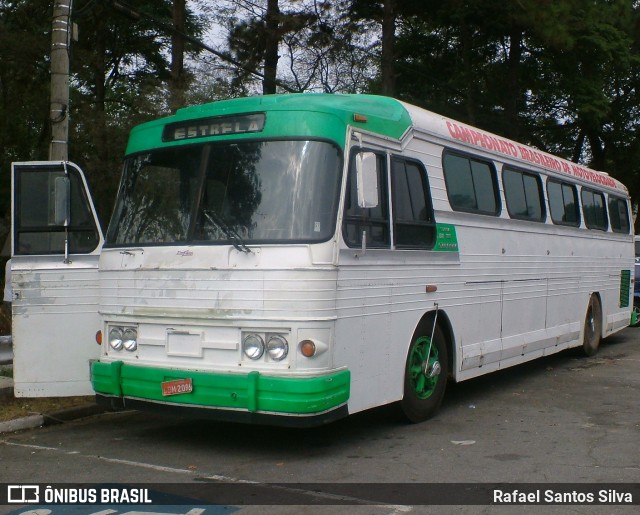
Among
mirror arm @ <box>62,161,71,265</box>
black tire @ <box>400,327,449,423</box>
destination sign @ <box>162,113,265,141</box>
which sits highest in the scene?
destination sign @ <box>162,113,265,141</box>

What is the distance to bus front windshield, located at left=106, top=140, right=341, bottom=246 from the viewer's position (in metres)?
7.05

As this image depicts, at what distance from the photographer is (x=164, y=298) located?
7.39m

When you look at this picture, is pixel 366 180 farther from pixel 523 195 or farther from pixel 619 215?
pixel 619 215

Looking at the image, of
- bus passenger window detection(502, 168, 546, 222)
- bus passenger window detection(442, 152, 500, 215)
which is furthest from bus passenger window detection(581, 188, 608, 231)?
bus passenger window detection(442, 152, 500, 215)

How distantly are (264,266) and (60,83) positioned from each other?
5208 mm

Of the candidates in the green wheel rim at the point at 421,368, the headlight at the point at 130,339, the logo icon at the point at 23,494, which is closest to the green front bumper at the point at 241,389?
the headlight at the point at 130,339

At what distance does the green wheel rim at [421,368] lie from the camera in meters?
8.51

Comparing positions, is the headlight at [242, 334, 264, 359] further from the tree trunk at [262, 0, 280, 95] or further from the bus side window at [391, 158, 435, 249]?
the tree trunk at [262, 0, 280, 95]

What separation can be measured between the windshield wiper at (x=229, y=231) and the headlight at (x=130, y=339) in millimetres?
1238

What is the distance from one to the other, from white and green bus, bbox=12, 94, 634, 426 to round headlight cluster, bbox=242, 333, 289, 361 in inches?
0.5

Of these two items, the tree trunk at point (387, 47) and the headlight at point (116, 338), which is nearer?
the headlight at point (116, 338)

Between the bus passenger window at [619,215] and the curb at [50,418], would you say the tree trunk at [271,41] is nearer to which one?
the bus passenger window at [619,215]

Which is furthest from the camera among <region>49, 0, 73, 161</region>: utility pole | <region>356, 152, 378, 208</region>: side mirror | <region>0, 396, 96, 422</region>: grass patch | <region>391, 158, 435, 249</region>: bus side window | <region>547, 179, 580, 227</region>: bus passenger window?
<region>547, 179, 580, 227</region>: bus passenger window

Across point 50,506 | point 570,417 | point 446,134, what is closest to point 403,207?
point 446,134
